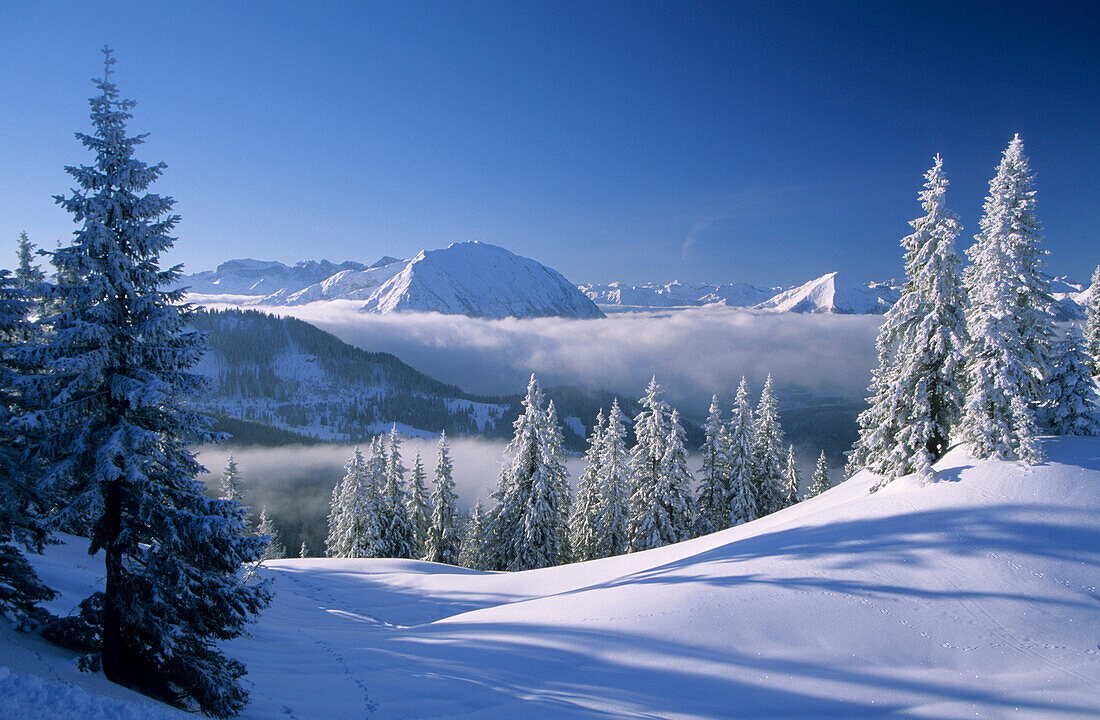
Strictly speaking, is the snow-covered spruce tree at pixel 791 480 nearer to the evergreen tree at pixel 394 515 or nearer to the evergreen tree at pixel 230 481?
the evergreen tree at pixel 394 515

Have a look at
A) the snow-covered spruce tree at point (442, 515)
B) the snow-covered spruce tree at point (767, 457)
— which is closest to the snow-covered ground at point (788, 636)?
the snow-covered spruce tree at point (767, 457)

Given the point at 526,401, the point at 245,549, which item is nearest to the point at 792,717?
the point at 245,549

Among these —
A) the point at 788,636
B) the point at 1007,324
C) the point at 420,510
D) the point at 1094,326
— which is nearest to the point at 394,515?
the point at 420,510

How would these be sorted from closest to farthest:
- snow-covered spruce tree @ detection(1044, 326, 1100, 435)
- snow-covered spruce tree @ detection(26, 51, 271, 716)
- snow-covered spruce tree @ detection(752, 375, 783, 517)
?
snow-covered spruce tree @ detection(26, 51, 271, 716)
snow-covered spruce tree @ detection(1044, 326, 1100, 435)
snow-covered spruce tree @ detection(752, 375, 783, 517)

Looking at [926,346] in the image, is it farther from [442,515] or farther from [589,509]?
[442,515]

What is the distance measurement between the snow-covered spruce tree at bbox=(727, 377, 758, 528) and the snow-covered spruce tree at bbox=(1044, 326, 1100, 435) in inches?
696

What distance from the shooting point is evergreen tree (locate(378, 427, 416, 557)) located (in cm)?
3988

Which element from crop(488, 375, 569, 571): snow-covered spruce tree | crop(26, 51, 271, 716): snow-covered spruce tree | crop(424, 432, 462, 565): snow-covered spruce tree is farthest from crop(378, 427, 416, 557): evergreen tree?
crop(26, 51, 271, 716): snow-covered spruce tree

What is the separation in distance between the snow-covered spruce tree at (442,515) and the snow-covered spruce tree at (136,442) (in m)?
33.6

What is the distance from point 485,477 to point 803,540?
118 m

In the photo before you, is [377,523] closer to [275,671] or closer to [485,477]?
[275,671]

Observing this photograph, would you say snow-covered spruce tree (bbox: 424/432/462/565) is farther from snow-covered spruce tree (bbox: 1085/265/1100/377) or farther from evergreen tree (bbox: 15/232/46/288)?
snow-covered spruce tree (bbox: 1085/265/1100/377)

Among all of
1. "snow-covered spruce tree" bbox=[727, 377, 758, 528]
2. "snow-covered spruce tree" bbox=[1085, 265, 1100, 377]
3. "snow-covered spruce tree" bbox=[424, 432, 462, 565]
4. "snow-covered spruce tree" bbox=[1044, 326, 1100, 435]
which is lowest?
"snow-covered spruce tree" bbox=[424, 432, 462, 565]

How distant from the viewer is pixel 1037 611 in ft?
42.8
